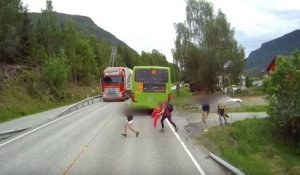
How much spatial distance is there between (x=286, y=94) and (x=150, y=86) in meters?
9.09

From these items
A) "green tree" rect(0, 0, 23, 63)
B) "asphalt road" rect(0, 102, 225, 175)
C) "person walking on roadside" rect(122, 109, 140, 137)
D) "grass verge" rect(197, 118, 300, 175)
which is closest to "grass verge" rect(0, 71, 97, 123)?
"green tree" rect(0, 0, 23, 63)

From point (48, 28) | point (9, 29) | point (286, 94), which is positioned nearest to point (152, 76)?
point (286, 94)

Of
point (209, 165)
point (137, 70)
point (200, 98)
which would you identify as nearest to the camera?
point (209, 165)

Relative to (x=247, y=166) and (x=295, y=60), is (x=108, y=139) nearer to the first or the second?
(x=247, y=166)

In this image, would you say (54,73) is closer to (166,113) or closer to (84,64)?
(84,64)

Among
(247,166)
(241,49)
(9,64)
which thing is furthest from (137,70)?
(241,49)

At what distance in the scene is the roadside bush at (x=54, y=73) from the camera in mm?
58562

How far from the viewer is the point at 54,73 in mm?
58594

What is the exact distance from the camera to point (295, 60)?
3638cm

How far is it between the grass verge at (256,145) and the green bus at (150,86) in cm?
587

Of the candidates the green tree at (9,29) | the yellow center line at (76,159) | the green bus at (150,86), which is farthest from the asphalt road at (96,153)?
the green tree at (9,29)

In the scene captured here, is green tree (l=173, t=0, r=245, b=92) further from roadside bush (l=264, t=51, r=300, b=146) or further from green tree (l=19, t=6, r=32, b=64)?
roadside bush (l=264, t=51, r=300, b=146)

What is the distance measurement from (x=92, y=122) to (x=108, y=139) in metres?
8.58

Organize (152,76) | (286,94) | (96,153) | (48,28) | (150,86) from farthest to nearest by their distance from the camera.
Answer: (48,28) → (152,76) → (286,94) → (150,86) → (96,153)
